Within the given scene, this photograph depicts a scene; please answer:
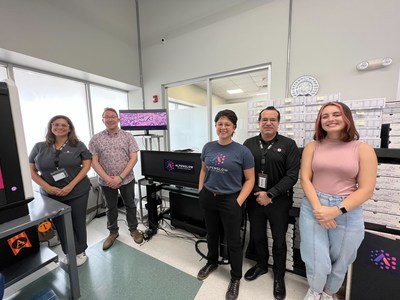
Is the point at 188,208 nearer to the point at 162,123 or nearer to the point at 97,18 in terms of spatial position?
the point at 162,123

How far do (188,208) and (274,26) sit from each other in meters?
2.87

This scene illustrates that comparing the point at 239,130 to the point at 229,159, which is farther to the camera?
the point at 239,130

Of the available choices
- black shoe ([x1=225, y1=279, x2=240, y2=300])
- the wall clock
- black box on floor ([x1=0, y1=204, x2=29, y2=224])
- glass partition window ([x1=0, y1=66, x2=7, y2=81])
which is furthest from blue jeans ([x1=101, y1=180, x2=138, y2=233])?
the wall clock

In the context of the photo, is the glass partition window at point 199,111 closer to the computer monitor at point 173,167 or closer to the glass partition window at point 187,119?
the glass partition window at point 187,119

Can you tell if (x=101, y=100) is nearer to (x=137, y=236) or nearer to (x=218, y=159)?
(x=137, y=236)

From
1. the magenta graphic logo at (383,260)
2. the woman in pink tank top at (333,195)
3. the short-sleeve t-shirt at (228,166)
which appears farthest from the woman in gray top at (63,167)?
the magenta graphic logo at (383,260)

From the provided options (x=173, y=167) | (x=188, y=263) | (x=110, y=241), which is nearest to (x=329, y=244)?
(x=188, y=263)

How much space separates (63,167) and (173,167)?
1.15m

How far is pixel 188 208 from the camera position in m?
2.55

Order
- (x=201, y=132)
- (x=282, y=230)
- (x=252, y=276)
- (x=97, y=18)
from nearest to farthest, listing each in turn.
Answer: (x=282, y=230) → (x=252, y=276) → (x=97, y=18) → (x=201, y=132)

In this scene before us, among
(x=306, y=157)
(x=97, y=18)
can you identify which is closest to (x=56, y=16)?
(x=97, y=18)

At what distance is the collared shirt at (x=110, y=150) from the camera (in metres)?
2.15

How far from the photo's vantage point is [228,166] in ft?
4.68

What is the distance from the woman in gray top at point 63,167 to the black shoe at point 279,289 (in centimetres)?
203
